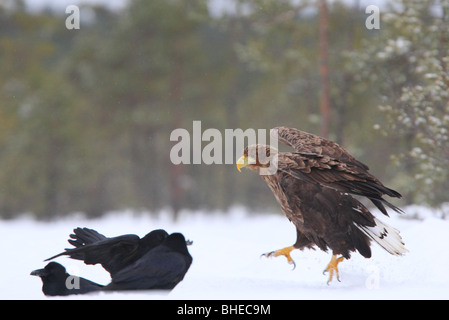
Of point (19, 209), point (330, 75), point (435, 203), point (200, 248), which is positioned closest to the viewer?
point (200, 248)

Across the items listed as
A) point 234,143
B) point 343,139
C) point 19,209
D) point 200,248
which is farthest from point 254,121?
point 200,248

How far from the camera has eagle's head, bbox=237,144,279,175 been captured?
19.1 ft

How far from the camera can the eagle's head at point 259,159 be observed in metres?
5.81

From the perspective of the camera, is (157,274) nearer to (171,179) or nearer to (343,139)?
(343,139)

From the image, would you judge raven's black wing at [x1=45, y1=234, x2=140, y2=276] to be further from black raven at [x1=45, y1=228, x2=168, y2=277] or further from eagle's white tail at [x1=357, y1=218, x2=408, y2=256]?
eagle's white tail at [x1=357, y1=218, x2=408, y2=256]

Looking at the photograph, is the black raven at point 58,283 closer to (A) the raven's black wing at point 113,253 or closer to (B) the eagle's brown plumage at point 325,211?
(A) the raven's black wing at point 113,253

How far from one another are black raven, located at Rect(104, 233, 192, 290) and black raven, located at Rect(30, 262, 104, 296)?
26 cm

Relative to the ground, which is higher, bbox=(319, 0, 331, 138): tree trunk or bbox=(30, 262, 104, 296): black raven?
bbox=(319, 0, 331, 138): tree trunk

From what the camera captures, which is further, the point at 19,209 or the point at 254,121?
the point at 254,121

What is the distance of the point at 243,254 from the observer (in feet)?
26.5

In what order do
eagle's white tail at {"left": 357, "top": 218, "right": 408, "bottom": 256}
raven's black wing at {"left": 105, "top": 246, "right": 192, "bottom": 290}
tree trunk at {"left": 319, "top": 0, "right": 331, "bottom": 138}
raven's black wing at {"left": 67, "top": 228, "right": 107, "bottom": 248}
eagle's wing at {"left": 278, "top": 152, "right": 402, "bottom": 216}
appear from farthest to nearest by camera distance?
1. tree trunk at {"left": 319, "top": 0, "right": 331, "bottom": 138}
2. raven's black wing at {"left": 67, "top": 228, "right": 107, "bottom": 248}
3. eagle's white tail at {"left": 357, "top": 218, "right": 408, "bottom": 256}
4. eagle's wing at {"left": 278, "top": 152, "right": 402, "bottom": 216}
5. raven's black wing at {"left": 105, "top": 246, "right": 192, "bottom": 290}

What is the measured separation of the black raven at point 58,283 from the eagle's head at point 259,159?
185 cm

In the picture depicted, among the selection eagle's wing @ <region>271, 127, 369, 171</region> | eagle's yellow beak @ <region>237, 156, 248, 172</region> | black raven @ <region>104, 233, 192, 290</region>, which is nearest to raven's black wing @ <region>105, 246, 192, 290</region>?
black raven @ <region>104, 233, 192, 290</region>
